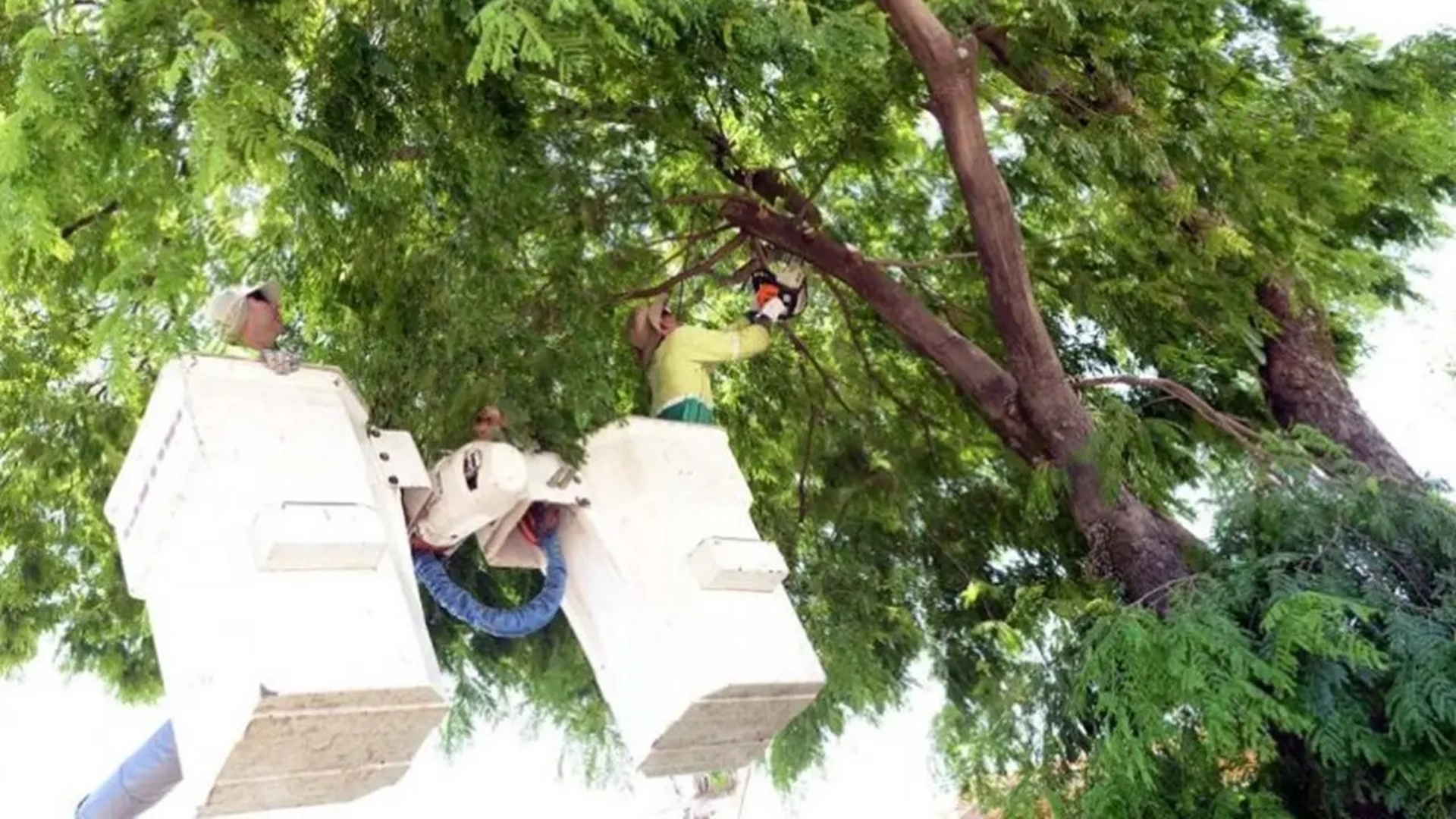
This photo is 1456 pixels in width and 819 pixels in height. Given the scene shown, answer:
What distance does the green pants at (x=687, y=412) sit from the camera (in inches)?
175

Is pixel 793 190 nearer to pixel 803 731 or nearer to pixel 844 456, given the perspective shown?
pixel 844 456

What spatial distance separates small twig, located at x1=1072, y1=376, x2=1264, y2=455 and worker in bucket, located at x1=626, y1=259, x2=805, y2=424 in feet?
4.02

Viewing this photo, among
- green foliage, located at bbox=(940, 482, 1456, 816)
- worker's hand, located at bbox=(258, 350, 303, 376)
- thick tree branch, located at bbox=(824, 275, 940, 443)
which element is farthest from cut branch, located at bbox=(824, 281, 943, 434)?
worker's hand, located at bbox=(258, 350, 303, 376)

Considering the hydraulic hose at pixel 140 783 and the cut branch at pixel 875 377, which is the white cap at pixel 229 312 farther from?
the cut branch at pixel 875 377

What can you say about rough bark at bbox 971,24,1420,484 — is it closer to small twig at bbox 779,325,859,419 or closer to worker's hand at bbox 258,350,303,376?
small twig at bbox 779,325,859,419

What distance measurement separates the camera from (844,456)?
6.26 m

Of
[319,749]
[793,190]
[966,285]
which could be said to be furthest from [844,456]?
[319,749]

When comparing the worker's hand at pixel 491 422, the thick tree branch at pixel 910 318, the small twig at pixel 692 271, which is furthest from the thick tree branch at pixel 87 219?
the thick tree branch at pixel 910 318

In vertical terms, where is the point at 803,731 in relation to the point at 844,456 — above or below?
below

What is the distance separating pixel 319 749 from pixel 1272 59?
4.15m

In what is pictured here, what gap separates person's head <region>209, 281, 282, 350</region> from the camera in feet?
11.6

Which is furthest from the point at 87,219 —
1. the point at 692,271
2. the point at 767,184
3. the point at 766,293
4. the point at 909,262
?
the point at 909,262

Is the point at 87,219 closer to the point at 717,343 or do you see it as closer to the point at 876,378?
the point at 717,343

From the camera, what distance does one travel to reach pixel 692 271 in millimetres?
5039
